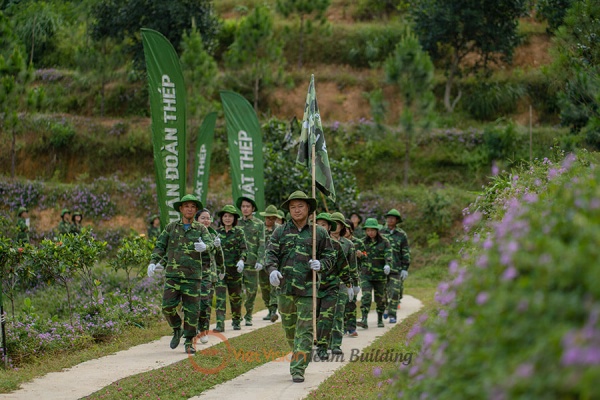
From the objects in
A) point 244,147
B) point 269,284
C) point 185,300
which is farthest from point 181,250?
point 244,147

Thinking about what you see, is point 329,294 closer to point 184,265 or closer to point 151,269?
point 184,265

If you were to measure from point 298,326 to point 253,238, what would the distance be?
6290 millimetres

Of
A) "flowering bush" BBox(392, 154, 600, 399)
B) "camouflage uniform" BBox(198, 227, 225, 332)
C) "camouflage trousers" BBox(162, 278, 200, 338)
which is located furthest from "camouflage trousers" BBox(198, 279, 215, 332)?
"flowering bush" BBox(392, 154, 600, 399)

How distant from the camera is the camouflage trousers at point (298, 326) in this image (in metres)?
10.4

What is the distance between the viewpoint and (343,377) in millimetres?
10383

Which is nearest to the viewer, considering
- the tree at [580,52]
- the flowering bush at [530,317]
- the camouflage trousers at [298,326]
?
the flowering bush at [530,317]

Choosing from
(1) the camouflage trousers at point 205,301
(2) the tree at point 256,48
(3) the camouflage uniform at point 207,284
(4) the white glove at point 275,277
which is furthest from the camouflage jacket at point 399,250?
(2) the tree at point 256,48

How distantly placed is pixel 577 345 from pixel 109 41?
44.0m

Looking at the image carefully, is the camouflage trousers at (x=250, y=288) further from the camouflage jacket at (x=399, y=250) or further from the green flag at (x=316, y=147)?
the green flag at (x=316, y=147)

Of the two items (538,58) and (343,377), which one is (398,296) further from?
(538,58)

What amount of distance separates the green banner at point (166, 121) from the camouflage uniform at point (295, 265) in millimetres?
4538

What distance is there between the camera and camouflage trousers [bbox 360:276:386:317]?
1675 centimetres

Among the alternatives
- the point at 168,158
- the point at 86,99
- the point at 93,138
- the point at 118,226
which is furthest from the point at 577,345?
the point at 86,99

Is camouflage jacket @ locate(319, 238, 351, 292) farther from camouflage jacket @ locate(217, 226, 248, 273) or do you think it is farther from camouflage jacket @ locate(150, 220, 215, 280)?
camouflage jacket @ locate(217, 226, 248, 273)
